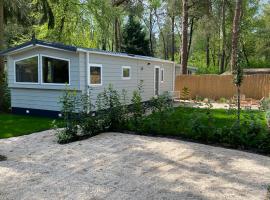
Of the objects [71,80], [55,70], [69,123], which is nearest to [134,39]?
[55,70]

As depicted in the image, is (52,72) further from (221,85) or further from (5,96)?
(221,85)

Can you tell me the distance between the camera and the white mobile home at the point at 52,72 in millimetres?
9289

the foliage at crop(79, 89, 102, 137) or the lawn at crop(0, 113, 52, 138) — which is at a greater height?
the foliage at crop(79, 89, 102, 137)

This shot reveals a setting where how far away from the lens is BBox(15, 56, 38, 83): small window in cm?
1000

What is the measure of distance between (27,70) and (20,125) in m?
2.45

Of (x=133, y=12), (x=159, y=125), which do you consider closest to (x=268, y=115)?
(x=159, y=125)

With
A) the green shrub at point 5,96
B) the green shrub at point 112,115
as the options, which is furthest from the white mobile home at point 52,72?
the green shrub at point 112,115

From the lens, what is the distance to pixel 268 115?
6512mm

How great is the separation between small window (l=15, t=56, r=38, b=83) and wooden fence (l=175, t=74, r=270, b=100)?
33.7 ft

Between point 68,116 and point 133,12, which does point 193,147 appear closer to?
point 68,116

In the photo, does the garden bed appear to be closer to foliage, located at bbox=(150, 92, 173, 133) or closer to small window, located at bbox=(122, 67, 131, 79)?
foliage, located at bbox=(150, 92, 173, 133)

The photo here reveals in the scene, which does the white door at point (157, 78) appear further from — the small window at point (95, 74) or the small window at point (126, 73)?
the small window at point (95, 74)

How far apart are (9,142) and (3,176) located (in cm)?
239

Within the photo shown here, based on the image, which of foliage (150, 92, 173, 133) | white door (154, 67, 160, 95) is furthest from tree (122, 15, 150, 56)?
foliage (150, 92, 173, 133)
